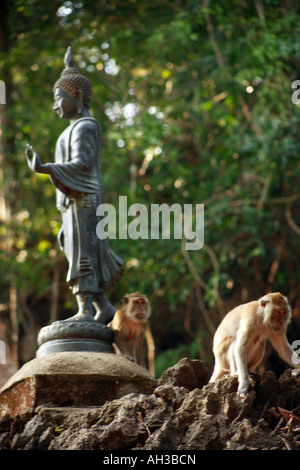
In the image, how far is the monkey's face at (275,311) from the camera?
16.8ft

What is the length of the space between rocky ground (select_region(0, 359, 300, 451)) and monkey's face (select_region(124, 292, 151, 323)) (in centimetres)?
125

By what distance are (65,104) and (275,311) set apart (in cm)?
311

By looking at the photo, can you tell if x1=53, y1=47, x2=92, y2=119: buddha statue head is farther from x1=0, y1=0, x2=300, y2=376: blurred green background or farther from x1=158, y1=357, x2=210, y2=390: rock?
x1=0, y1=0, x2=300, y2=376: blurred green background

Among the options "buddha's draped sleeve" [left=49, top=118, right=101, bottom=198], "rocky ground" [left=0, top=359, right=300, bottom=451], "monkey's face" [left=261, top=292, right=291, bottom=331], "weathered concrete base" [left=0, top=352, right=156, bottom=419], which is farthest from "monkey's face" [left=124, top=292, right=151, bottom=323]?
"monkey's face" [left=261, top=292, right=291, bottom=331]

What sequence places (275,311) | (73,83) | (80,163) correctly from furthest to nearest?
1. (73,83)
2. (80,163)
3. (275,311)

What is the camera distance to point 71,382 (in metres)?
5.68

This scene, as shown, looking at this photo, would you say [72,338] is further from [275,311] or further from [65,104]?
[65,104]

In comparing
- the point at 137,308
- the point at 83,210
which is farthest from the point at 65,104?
the point at 137,308

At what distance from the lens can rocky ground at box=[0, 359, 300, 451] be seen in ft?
14.8

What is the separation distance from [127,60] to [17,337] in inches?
237

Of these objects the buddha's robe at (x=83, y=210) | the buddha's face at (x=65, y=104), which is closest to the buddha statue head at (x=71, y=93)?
the buddha's face at (x=65, y=104)

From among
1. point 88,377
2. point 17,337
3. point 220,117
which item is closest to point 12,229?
point 17,337

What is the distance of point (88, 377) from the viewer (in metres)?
5.69
